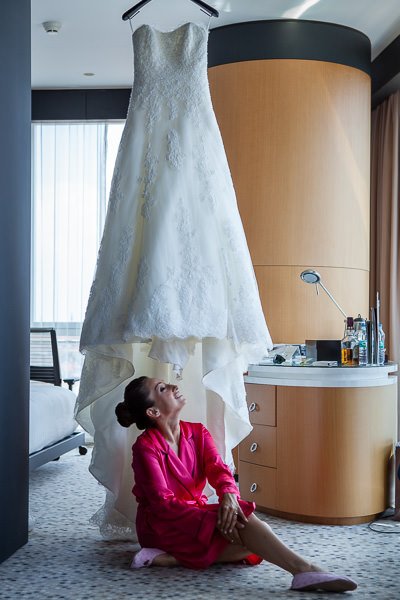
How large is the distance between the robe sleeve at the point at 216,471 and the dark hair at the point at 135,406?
0.25 m

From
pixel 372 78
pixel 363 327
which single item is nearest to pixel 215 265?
pixel 363 327

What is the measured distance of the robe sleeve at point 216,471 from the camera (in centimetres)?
255

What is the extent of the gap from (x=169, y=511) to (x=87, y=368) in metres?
0.68

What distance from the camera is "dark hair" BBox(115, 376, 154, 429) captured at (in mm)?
2693

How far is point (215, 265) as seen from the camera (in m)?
2.58

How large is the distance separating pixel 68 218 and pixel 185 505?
3454 mm

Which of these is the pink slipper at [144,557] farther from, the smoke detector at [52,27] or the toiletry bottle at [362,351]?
the smoke detector at [52,27]

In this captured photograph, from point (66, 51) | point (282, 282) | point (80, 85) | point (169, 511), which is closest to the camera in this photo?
point (169, 511)

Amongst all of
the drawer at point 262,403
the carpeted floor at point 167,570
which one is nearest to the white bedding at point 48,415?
the carpeted floor at point 167,570

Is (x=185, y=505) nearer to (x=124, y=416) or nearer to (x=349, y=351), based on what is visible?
(x=124, y=416)

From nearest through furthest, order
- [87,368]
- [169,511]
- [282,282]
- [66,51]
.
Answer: [169,511] < [87,368] < [282,282] < [66,51]

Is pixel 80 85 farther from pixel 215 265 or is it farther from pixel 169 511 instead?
pixel 169 511

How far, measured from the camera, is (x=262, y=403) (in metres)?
3.38

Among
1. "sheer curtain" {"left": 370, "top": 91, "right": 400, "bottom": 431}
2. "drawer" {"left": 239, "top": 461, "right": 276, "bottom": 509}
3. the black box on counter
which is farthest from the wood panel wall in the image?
"drawer" {"left": 239, "top": 461, "right": 276, "bottom": 509}
